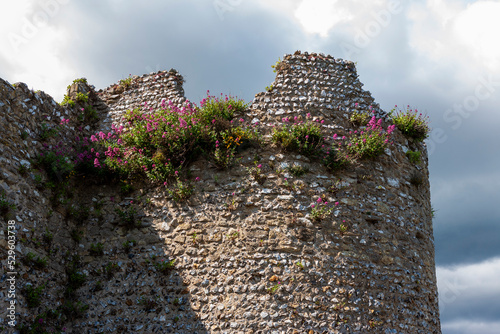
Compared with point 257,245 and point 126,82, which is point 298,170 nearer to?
point 257,245

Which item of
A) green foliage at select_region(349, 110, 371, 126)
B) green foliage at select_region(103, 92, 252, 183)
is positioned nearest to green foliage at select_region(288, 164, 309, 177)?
green foliage at select_region(103, 92, 252, 183)

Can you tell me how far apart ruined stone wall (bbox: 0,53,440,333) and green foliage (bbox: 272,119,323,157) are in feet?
0.54

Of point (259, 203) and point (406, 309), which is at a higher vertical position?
point (259, 203)

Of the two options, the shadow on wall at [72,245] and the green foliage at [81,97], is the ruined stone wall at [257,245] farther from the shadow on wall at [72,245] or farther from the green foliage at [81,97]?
the green foliage at [81,97]

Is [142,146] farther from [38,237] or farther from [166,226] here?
[38,237]

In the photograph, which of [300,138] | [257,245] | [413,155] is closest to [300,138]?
[300,138]

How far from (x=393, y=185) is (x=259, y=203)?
2.66 metres

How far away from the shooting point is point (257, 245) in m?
7.18

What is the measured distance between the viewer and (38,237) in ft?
23.9

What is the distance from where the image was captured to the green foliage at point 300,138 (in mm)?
7879

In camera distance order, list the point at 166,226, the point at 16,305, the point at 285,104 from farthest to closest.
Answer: the point at 285,104, the point at 166,226, the point at 16,305

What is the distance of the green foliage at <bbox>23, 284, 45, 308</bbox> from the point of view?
6758 mm

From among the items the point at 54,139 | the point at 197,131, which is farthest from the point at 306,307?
the point at 54,139

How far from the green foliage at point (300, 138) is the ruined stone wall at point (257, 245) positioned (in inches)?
6.5
